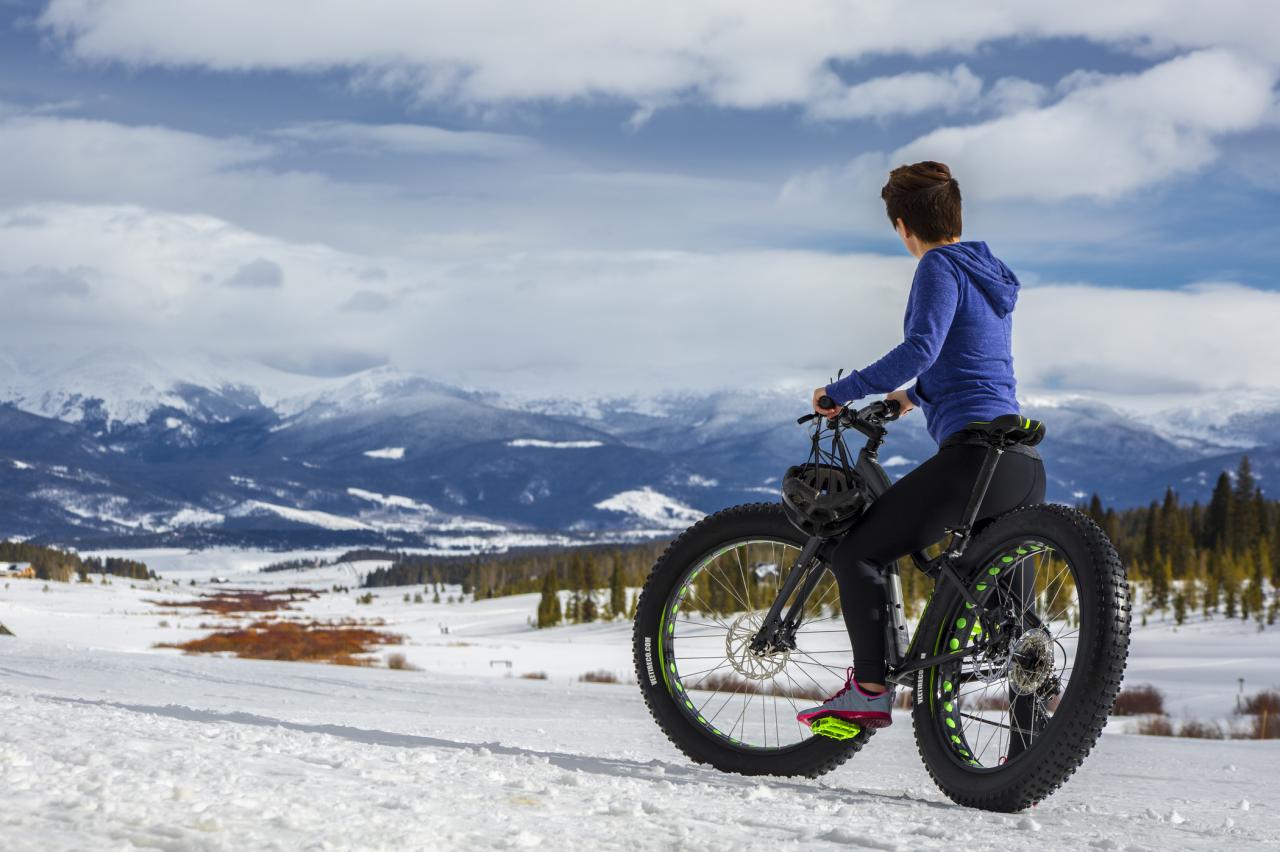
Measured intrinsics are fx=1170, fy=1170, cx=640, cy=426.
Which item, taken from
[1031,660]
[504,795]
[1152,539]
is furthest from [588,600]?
[504,795]

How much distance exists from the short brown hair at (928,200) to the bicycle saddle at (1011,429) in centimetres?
98

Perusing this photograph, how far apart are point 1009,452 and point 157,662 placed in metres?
16.3

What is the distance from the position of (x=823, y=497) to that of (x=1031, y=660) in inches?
49.0

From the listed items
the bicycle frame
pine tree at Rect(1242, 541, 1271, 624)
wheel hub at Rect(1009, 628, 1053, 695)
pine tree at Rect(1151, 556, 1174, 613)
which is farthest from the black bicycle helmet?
pine tree at Rect(1151, 556, 1174, 613)

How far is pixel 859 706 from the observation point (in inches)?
223

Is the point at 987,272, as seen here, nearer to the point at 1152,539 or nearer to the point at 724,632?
the point at 724,632

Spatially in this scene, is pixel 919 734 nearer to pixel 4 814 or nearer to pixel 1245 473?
pixel 4 814

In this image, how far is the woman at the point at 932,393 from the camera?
17.6 feet

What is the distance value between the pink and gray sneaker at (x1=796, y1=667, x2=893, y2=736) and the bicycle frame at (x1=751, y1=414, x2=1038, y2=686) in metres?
0.12

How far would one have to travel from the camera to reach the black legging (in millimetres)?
5391

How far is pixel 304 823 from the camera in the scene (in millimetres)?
3883

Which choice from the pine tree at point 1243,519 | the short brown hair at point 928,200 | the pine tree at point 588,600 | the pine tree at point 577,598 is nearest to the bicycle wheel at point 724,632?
the short brown hair at point 928,200

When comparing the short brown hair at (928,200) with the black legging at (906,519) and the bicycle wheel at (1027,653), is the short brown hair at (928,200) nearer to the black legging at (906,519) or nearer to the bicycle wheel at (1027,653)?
the black legging at (906,519)

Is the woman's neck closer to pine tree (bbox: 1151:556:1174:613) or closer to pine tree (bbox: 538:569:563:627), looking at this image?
pine tree (bbox: 1151:556:1174:613)
